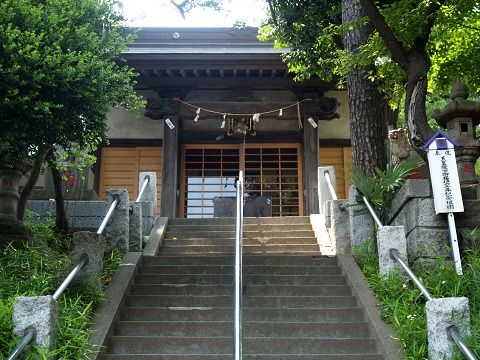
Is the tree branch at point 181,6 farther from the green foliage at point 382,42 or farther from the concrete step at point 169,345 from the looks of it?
the concrete step at point 169,345

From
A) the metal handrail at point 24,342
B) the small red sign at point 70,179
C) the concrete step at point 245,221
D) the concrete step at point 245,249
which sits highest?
the small red sign at point 70,179

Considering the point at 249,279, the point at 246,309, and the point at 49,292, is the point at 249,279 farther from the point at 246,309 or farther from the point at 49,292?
the point at 49,292

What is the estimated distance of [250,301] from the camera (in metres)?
6.93

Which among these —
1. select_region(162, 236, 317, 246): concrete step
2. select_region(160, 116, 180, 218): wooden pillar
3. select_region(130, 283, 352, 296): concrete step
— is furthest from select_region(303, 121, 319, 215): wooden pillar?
select_region(130, 283, 352, 296): concrete step

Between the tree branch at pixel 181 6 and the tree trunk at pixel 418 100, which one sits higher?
the tree branch at pixel 181 6

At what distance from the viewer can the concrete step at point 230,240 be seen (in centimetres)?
955

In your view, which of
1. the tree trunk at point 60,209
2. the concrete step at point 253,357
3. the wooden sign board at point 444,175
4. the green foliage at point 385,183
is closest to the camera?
the concrete step at point 253,357

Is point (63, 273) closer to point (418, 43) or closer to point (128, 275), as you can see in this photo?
point (128, 275)

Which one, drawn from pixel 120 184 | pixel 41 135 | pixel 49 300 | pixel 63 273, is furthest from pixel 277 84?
pixel 49 300

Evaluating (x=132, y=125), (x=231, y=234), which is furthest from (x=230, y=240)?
(x=132, y=125)

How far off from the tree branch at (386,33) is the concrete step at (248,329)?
11.6 feet

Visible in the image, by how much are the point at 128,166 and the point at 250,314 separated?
29.2 ft

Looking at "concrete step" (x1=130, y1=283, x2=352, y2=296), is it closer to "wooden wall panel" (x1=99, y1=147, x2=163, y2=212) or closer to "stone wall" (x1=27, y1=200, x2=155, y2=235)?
"stone wall" (x1=27, y1=200, x2=155, y2=235)

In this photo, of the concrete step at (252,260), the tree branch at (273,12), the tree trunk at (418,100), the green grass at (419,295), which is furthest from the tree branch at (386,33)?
the tree branch at (273,12)
